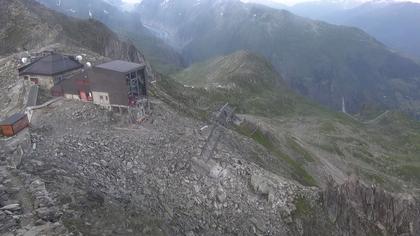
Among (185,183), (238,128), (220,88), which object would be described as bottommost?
(220,88)

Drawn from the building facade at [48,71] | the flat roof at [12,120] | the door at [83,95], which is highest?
the building facade at [48,71]

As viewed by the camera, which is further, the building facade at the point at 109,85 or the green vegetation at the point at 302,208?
the building facade at the point at 109,85

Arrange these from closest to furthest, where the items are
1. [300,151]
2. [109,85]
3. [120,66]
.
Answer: [109,85] < [120,66] < [300,151]

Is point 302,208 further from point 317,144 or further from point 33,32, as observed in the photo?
point 33,32

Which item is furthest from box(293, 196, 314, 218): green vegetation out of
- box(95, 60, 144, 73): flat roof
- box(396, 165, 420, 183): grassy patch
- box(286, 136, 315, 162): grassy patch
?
box(396, 165, 420, 183): grassy patch

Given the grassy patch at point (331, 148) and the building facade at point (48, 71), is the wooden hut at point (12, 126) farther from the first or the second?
the grassy patch at point (331, 148)

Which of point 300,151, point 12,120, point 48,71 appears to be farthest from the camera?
point 300,151

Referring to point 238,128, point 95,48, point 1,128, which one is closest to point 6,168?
point 1,128

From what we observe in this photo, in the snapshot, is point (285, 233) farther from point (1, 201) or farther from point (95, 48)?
point (95, 48)

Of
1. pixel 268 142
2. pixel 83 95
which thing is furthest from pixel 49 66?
pixel 268 142

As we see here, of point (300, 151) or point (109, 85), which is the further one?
point (300, 151)

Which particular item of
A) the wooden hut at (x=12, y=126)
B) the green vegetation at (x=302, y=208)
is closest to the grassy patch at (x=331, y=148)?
the green vegetation at (x=302, y=208)
